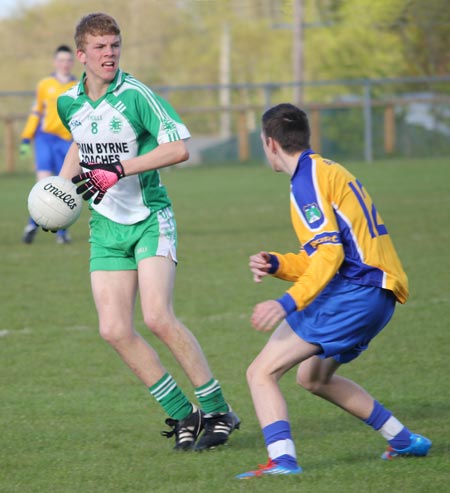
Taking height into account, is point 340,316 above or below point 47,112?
above

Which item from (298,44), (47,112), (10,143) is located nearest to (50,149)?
(47,112)

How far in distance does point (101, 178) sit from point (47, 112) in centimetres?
885

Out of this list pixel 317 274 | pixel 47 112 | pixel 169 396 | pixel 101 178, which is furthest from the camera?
pixel 47 112

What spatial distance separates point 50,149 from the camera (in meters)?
13.7

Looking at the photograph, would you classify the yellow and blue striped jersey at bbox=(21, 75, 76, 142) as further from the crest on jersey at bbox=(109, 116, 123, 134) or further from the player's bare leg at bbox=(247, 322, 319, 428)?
the player's bare leg at bbox=(247, 322, 319, 428)

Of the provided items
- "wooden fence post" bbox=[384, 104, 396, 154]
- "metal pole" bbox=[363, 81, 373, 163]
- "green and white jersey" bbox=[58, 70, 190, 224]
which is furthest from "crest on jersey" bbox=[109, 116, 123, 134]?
"wooden fence post" bbox=[384, 104, 396, 154]

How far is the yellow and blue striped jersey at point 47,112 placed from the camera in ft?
44.0

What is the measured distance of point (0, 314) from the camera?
897 cm

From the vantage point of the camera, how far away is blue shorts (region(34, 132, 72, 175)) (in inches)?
538

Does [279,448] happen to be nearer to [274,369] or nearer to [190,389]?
[274,369]

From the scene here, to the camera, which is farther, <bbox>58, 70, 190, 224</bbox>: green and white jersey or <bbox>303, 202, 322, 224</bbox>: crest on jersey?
<bbox>58, 70, 190, 224</bbox>: green and white jersey

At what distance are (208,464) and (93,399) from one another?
149 centimetres

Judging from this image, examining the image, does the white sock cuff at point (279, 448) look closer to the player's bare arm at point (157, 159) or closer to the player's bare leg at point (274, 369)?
the player's bare leg at point (274, 369)

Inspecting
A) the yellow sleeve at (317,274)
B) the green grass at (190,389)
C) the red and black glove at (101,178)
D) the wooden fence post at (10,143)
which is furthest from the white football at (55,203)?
the wooden fence post at (10,143)
